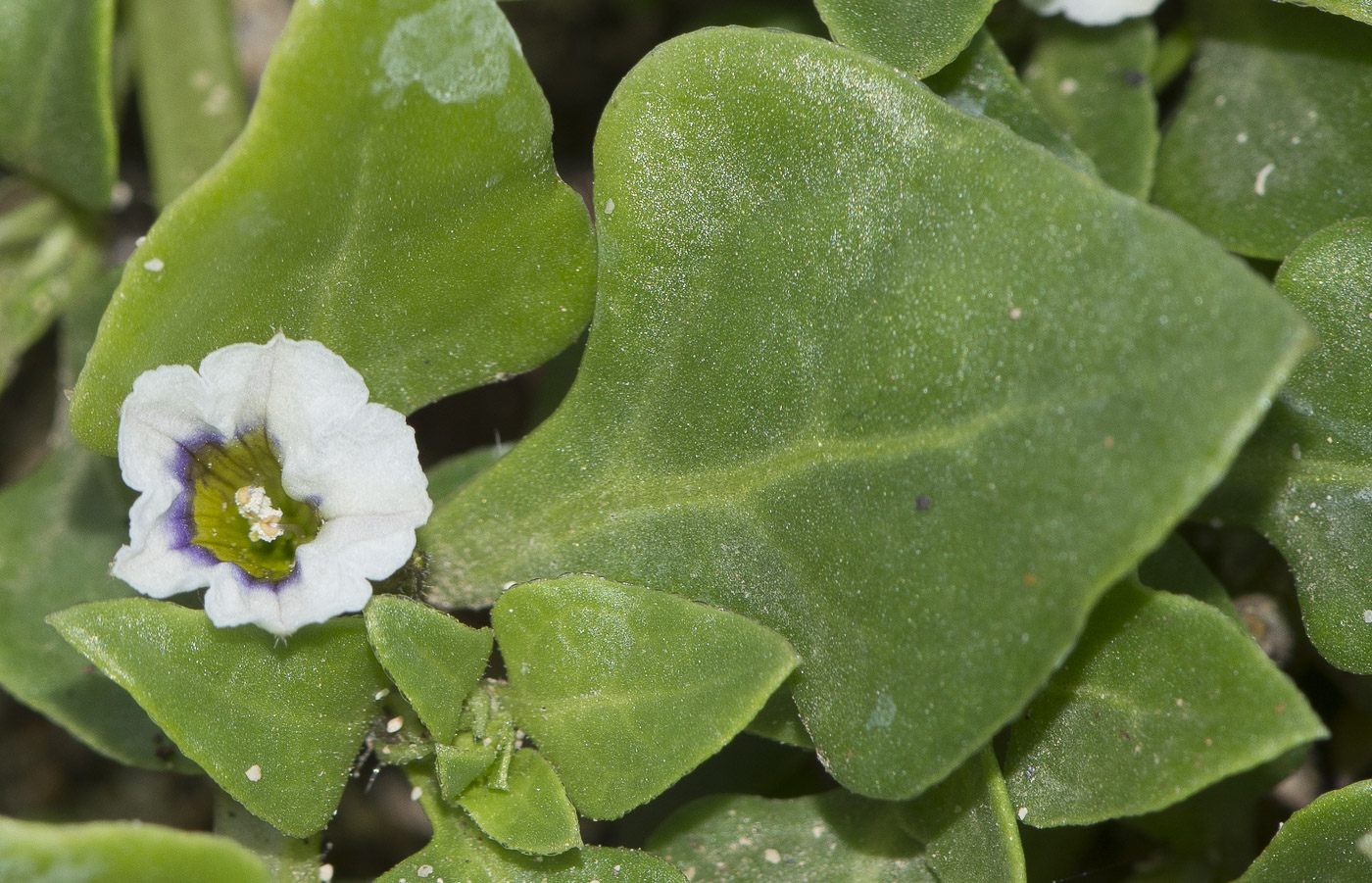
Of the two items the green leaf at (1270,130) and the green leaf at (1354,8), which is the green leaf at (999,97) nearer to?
the green leaf at (1270,130)

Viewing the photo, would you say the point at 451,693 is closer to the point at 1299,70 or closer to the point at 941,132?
the point at 941,132

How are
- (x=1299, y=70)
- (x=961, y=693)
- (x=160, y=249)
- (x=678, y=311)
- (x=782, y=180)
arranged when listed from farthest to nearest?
(x=1299, y=70) < (x=678, y=311) < (x=782, y=180) < (x=160, y=249) < (x=961, y=693)

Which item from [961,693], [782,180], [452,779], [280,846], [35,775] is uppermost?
[782,180]

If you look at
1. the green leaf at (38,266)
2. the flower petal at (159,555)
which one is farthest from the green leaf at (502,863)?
the green leaf at (38,266)

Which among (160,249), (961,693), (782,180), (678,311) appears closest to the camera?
(961,693)

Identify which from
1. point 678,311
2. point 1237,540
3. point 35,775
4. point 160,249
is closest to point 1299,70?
point 1237,540

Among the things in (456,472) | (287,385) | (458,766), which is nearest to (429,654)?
(458,766)

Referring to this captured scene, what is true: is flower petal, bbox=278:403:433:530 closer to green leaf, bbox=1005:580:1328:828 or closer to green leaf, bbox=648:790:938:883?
green leaf, bbox=648:790:938:883
